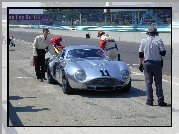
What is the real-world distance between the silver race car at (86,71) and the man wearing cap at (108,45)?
12cm

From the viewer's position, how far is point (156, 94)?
6680mm

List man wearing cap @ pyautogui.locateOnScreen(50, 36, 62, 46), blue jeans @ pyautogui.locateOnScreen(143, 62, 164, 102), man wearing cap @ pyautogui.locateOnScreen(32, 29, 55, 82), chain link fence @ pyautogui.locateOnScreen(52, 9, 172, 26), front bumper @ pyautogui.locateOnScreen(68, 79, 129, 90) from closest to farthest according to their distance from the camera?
chain link fence @ pyautogui.locateOnScreen(52, 9, 172, 26) < man wearing cap @ pyautogui.locateOnScreen(32, 29, 55, 82) < blue jeans @ pyautogui.locateOnScreen(143, 62, 164, 102) < man wearing cap @ pyautogui.locateOnScreen(50, 36, 62, 46) < front bumper @ pyautogui.locateOnScreen(68, 79, 129, 90)

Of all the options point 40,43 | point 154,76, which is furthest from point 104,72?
point 40,43

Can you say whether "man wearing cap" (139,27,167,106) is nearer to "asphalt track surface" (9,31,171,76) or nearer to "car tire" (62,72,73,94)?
"asphalt track surface" (9,31,171,76)

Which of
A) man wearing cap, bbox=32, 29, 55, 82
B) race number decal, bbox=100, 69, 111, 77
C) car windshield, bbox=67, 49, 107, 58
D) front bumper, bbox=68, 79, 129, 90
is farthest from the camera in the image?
race number decal, bbox=100, 69, 111, 77

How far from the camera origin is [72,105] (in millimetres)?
7023

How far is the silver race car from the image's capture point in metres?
7.29

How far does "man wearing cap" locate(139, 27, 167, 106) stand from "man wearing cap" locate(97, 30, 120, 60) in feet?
1.25

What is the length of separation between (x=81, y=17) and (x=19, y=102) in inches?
54.8

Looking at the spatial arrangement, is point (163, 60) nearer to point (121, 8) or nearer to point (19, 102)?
point (121, 8)

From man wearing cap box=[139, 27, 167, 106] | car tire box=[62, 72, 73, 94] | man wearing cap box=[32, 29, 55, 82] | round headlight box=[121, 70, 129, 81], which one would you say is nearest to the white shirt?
man wearing cap box=[32, 29, 55, 82]

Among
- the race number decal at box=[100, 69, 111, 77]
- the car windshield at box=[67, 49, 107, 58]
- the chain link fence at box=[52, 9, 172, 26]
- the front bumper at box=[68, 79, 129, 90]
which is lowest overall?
the front bumper at box=[68, 79, 129, 90]

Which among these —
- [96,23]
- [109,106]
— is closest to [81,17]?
[96,23]

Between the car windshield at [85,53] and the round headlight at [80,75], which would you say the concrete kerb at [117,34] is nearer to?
the car windshield at [85,53]
